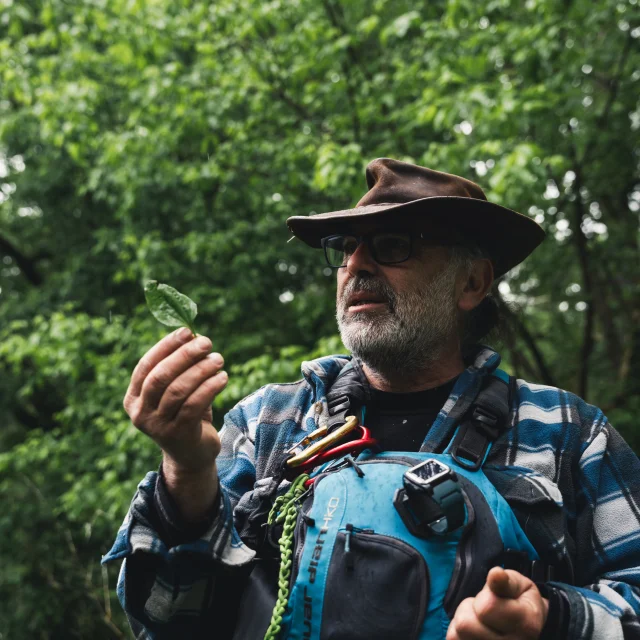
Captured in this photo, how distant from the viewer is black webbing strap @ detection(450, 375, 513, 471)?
1.67 metres

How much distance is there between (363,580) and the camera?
1.46 meters

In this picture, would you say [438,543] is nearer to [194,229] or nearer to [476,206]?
[476,206]

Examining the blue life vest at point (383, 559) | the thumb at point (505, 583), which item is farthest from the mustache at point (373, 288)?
the thumb at point (505, 583)

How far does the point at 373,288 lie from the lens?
207cm

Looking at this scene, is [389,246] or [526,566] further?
[389,246]

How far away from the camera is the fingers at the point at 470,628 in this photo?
4.13ft

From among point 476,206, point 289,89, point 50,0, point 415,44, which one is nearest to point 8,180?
point 50,0

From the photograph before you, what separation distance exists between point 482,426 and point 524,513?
0.25 meters

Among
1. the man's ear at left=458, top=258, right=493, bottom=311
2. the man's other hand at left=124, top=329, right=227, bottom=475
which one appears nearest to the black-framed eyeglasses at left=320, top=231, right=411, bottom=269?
the man's ear at left=458, top=258, right=493, bottom=311

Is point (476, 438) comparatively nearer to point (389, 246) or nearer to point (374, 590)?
point (374, 590)

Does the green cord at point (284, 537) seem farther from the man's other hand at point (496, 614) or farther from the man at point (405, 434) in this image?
the man's other hand at point (496, 614)

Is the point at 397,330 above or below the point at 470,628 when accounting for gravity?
above

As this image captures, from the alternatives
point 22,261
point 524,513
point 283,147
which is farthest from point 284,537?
point 22,261

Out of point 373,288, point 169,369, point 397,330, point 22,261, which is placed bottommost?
point 22,261
